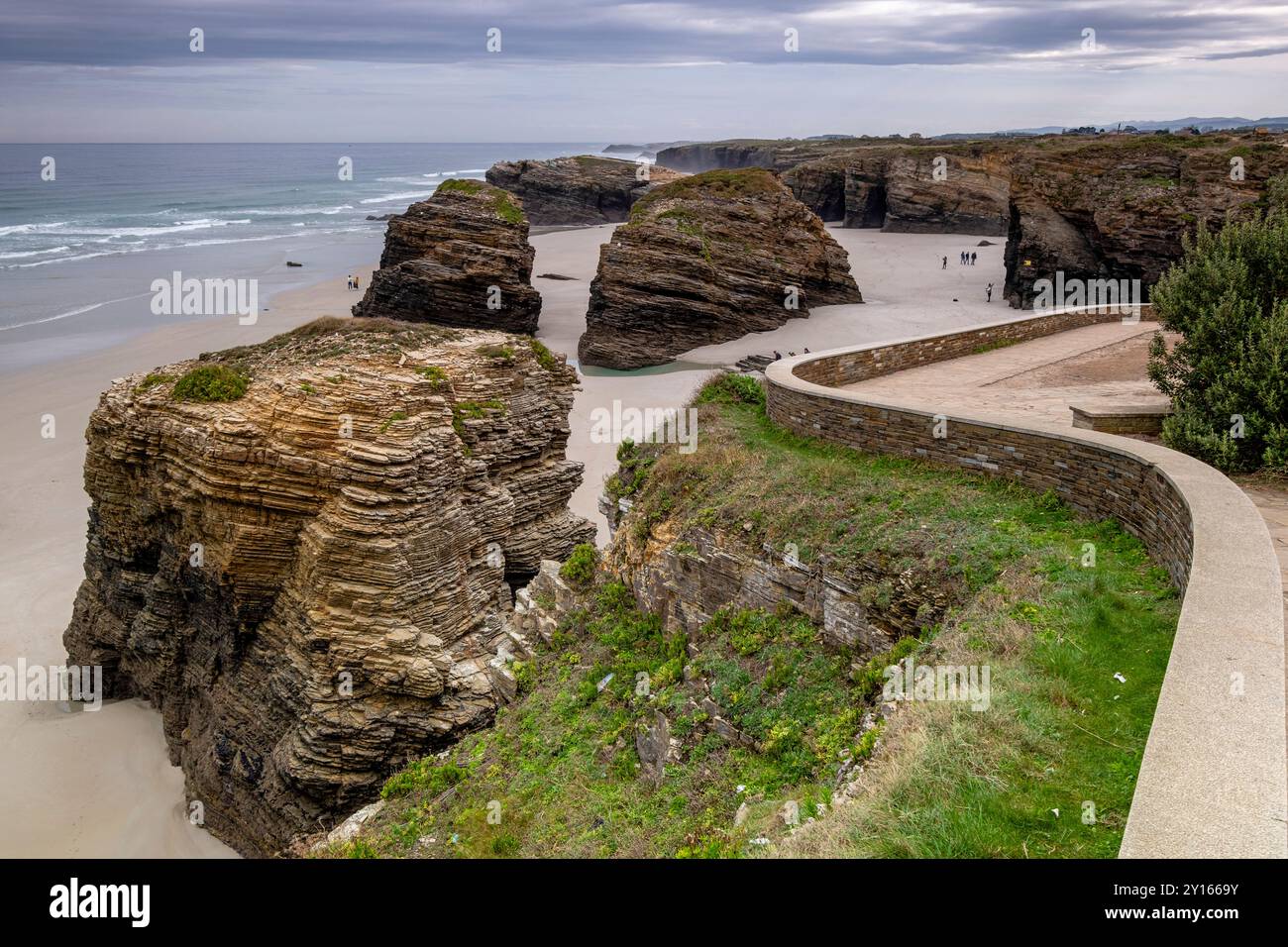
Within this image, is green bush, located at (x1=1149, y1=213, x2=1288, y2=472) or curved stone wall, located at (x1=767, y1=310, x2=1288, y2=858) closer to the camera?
curved stone wall, located at (x1=767, y1=310, x2=1288, y2=858)

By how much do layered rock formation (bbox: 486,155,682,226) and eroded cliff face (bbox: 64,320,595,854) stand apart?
70.9 meters

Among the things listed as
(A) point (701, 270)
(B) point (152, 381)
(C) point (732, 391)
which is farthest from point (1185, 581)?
(A) point (701, 270)

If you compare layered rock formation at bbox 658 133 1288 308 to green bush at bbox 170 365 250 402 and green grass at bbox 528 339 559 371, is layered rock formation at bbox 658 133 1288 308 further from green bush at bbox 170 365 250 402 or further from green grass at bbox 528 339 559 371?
green bush at bbox 170 365 250 402

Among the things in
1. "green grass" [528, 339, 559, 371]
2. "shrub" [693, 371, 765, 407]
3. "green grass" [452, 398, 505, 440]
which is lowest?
"green grass" [452, 398, 505, 440]

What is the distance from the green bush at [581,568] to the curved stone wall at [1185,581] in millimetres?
3690

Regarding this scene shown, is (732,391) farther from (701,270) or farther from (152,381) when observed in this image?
(701,270)

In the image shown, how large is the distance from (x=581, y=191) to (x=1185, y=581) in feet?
271

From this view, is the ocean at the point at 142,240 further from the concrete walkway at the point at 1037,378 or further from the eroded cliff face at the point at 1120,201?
the eroded cliff face at the point at 1120,201

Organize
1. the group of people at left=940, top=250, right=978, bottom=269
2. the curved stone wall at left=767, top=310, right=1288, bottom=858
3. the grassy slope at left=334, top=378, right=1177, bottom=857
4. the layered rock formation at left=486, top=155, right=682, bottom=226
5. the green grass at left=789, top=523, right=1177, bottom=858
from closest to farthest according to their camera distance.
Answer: the curved stone wall at left=767, top=310, right=1288, bottom=858, the green grass at left=789, top=523, right=1177, bottom=858, the grassy slope at left=334, top=378, right=1177, bottom=857, the group of people at left=940, top=250, right=978, bottom=269, the layered rock formation at left=486, top=155, right=682, bottom=226

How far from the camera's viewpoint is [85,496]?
24.8 metres

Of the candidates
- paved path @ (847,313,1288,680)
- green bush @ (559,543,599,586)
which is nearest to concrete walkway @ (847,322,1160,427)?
paved path @ (847,313,1288,680)

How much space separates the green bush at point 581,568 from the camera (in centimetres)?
1393

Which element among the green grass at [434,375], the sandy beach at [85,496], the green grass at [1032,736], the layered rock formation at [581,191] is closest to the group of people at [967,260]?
the sandy beach at [85,496]

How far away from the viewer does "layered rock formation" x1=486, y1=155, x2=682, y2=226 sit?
276 feet
